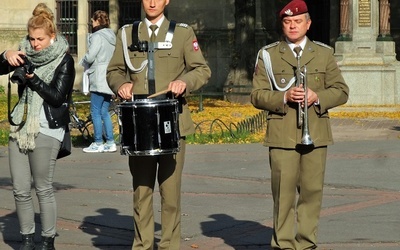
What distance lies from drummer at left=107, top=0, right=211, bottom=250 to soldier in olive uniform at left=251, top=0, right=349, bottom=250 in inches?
21.3

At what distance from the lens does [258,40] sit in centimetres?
3231

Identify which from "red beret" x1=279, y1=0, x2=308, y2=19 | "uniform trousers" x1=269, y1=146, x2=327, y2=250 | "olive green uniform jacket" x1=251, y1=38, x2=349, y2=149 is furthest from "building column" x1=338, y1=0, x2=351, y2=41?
"red beret" x1=279, y1=0, x2=308, y2=19

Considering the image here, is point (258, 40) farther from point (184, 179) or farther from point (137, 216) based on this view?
point (137, 216)

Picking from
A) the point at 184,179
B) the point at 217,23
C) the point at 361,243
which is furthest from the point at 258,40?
the point at 361,243

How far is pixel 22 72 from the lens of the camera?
350 inches

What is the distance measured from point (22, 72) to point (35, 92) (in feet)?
0.71

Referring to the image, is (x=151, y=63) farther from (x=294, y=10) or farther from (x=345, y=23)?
(x=345, y=23)

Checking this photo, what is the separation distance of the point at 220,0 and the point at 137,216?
25.1 meters

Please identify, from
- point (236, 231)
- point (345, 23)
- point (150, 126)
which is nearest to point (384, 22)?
point (345, 23)

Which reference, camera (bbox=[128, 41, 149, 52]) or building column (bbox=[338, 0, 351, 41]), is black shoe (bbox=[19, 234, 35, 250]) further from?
building column (bbox=[338, 0, 351, 41])

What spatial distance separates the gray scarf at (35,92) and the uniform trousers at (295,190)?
1.80 meters

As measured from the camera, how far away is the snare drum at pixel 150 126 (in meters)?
8.13

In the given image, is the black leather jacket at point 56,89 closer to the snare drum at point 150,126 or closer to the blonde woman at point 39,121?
the blonde woman at point 39,121

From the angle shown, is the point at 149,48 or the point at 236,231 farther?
the point at 236,231
